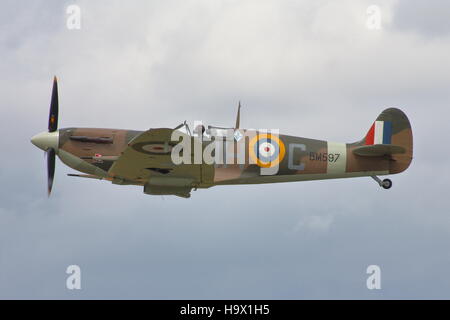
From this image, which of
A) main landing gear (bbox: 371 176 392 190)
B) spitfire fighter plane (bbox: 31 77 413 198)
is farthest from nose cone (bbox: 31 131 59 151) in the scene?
main landing gear (bbox: 371 176 392 190)

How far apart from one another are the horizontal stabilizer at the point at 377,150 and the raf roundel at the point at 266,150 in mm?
2042

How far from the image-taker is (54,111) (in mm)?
21234

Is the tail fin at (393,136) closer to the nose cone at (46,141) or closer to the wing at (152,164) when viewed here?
the wing at (152,164)

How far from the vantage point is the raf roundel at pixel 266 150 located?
821 inches

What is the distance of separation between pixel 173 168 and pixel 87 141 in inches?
90.3

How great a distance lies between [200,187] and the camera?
20.8m

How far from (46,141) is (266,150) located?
17.8 ft

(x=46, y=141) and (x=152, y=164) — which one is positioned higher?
(x=46, y=141)

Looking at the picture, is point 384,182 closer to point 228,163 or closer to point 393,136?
point 393,136

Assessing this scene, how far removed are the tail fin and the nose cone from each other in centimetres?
755

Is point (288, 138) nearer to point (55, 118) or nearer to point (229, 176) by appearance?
point (229, 176)

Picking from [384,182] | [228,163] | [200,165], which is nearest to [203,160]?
[200,165]

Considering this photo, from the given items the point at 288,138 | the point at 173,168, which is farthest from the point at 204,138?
the point at 288,138

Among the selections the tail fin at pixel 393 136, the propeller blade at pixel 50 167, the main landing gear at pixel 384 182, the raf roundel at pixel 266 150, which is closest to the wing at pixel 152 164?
the raf roundel at pixel 266 150
